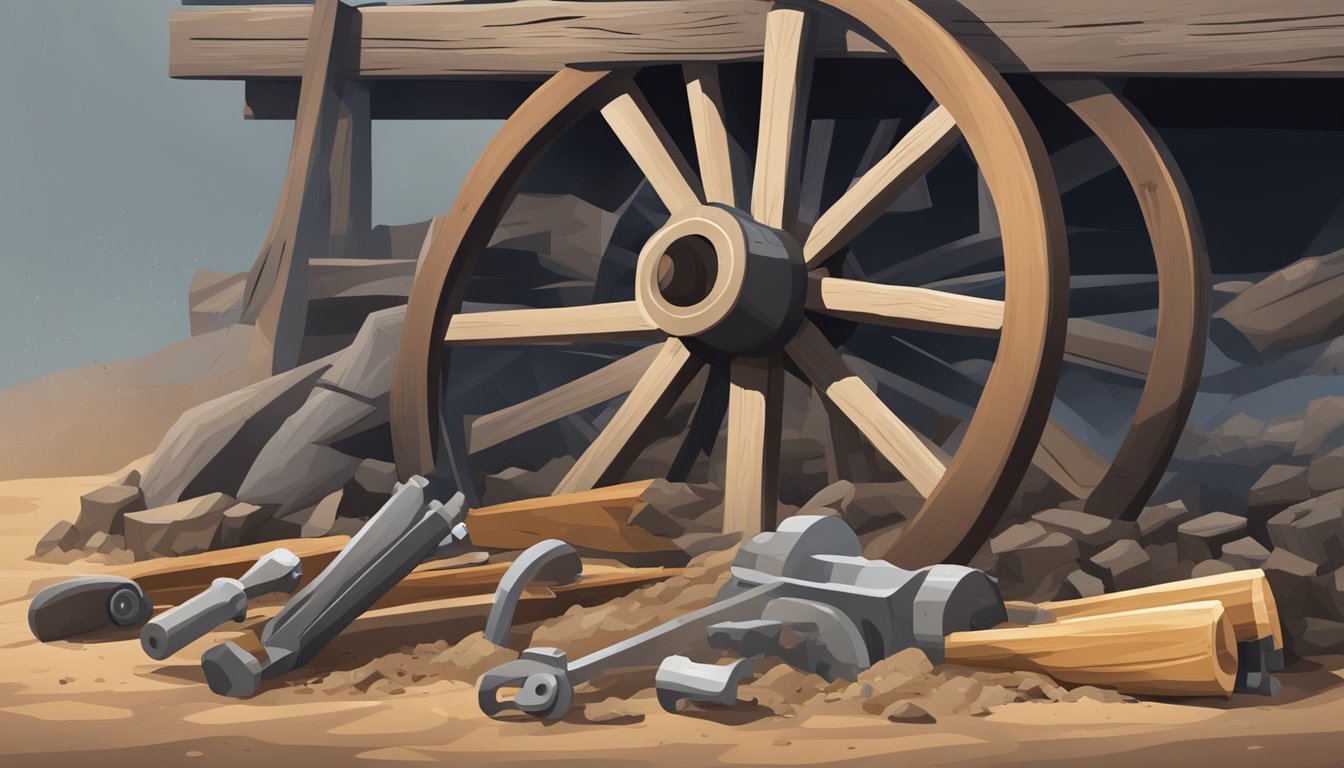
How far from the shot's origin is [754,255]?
4.29 meters

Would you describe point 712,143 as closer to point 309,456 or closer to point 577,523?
point 577,523

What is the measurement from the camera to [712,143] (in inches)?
192

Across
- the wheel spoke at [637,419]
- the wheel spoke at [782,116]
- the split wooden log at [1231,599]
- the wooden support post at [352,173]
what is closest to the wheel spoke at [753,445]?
the wheel spoke at [637,419]

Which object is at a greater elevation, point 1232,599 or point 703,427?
point 703,427

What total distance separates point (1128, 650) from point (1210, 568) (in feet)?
3.54

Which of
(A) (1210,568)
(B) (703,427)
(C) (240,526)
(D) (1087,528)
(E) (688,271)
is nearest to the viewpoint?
(A) (1210,568)

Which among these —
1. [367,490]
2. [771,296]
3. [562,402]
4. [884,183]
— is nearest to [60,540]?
[367,490]

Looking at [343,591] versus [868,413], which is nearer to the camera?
[343,591]

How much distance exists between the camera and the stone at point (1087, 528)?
3844 mm

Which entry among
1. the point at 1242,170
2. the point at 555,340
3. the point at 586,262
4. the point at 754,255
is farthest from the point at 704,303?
the point at 1242,170

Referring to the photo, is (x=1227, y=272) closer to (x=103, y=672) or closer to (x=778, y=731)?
(x=778, y=731)

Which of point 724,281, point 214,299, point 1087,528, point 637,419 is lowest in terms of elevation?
point 1087,528

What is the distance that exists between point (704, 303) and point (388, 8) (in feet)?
8.34

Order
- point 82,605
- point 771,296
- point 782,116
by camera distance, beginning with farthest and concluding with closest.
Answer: point 782,116
point 771,296
point 82,605
